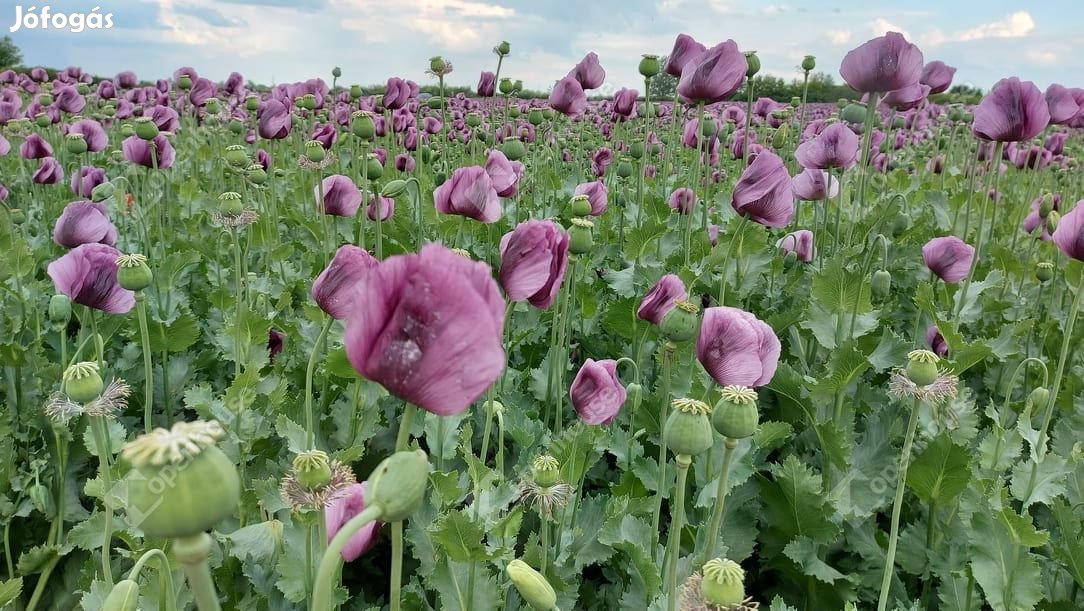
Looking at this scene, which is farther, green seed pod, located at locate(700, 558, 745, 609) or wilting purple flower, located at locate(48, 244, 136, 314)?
wilting purple flower, located at locate(48, 244, 136, 314)

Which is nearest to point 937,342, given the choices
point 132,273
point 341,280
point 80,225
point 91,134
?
point 341,280

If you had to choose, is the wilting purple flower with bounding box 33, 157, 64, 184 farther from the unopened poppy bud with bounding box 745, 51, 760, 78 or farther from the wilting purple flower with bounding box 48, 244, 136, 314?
the unopened poppy bud with bounding box 745, 51, 760, 78

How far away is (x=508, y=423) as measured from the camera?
6.96 feet

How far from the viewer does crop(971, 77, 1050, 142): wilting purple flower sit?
2.36m

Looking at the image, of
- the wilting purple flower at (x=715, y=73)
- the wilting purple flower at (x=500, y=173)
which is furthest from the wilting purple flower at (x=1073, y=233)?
the wilting purple flower at (x=500, y=173)

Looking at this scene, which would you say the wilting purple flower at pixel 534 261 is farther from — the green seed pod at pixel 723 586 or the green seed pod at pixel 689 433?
the green seed pod at pixel 723 586

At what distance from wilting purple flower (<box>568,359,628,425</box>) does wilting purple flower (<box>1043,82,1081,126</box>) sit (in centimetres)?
247

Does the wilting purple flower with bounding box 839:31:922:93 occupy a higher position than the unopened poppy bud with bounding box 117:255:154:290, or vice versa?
the wilting purple flower with bounding box 839:31:922:93

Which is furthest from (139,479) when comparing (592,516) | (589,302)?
(589,302)

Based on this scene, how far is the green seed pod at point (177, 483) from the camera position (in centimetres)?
54

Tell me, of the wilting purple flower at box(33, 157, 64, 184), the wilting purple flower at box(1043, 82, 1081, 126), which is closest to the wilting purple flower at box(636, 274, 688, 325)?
the wilting purple flower at box(1043, 82, 1081, 126)

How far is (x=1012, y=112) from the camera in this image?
7.82ft

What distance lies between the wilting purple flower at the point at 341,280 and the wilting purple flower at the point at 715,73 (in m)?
1.50

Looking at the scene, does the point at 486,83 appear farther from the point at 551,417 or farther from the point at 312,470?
the point at 312,470
